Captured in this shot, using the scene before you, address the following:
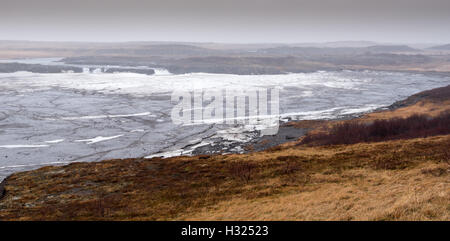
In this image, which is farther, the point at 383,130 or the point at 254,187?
the point at 383,130

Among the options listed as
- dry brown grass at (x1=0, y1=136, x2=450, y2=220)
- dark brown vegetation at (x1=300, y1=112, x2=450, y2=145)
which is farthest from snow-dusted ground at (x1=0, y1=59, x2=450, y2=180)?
dark brown vegetation at (x1=300, y1=112, x2=450, y2=145)

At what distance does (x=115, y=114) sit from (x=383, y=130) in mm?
28619

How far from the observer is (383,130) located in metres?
32.2

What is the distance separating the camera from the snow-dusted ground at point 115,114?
2844 centimetres

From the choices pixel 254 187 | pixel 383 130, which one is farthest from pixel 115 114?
pixel 254 187

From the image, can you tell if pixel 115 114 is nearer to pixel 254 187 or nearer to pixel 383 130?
pixel 383 130

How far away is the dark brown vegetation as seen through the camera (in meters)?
29.3

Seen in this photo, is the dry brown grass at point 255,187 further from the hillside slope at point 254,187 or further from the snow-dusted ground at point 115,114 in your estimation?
Answer: the snow-dusted ground at point 115,114

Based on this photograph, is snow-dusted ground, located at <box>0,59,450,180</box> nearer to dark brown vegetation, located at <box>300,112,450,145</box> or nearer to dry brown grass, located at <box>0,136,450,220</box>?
dry brown grass, located at <box>0,136,450,220</box>

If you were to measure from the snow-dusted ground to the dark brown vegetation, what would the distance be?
7.22 metres

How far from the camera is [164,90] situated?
61.3 metres

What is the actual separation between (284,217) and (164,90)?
5355 cm
